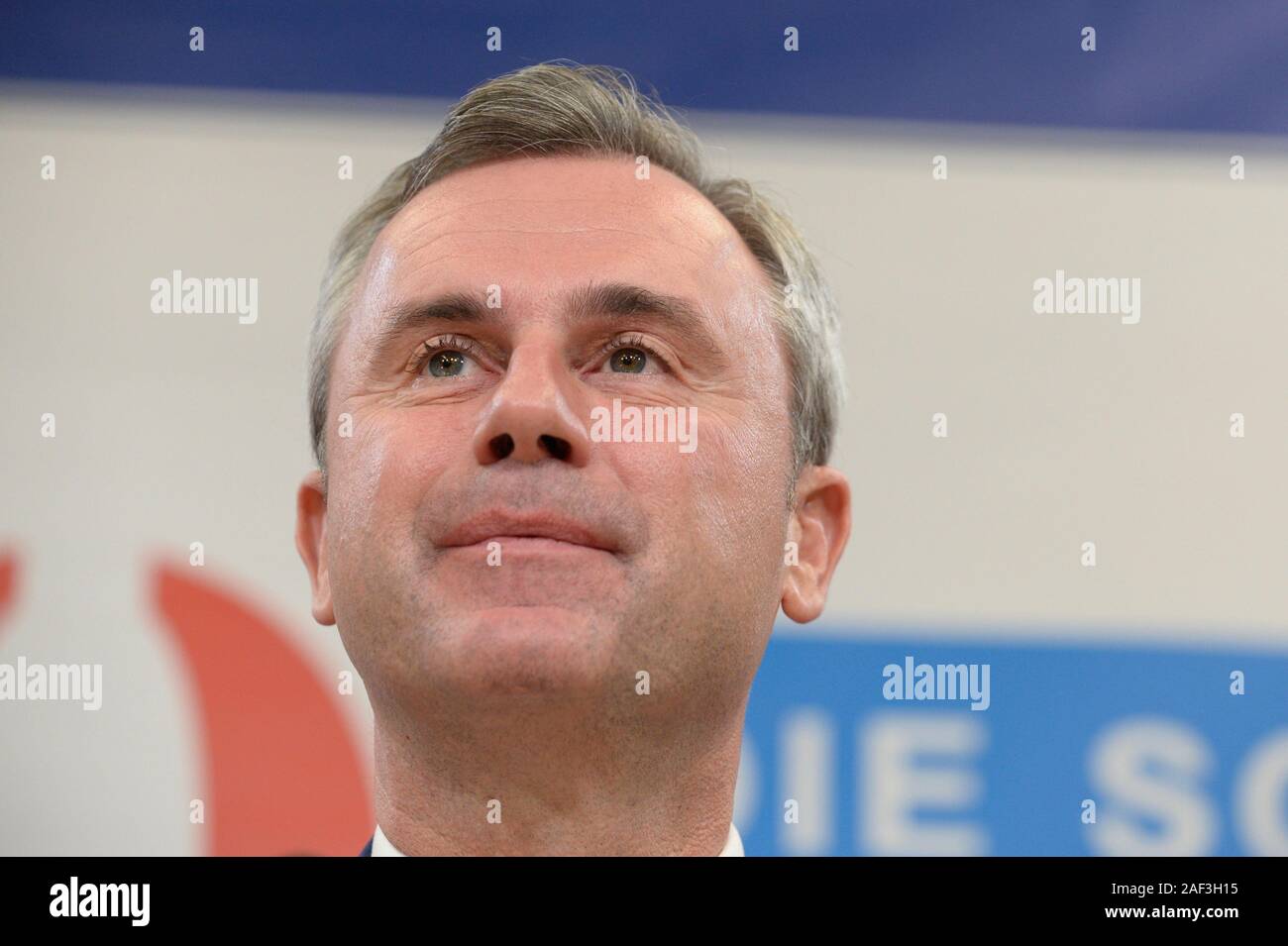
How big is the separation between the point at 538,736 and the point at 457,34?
6.09 ft

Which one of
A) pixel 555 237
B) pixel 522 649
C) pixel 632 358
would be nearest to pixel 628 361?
pixel 632 358

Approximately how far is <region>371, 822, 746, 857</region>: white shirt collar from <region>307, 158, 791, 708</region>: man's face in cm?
25

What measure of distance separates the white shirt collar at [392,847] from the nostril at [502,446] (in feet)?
2.11

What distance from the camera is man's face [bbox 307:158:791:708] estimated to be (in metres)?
1.75

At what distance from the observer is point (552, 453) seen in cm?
178

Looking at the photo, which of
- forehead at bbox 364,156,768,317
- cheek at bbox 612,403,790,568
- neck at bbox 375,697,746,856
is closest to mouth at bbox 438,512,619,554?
cheek at bbox 612,403,790,568

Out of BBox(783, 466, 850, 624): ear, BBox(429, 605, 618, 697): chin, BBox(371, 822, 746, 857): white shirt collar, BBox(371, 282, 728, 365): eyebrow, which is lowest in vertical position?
BBox(371, 822, 746, 857): white shirt collar

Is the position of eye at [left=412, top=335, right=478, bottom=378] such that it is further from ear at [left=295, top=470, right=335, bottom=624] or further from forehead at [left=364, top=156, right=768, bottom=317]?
ear at [left=295, top=470, right=335, bottom=624]

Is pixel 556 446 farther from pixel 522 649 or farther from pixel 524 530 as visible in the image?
pixel 522 649

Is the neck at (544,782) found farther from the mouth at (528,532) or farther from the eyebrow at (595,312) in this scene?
the eyebrow at (595,312)

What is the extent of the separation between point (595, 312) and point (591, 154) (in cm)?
40

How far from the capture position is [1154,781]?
2.90 meters
